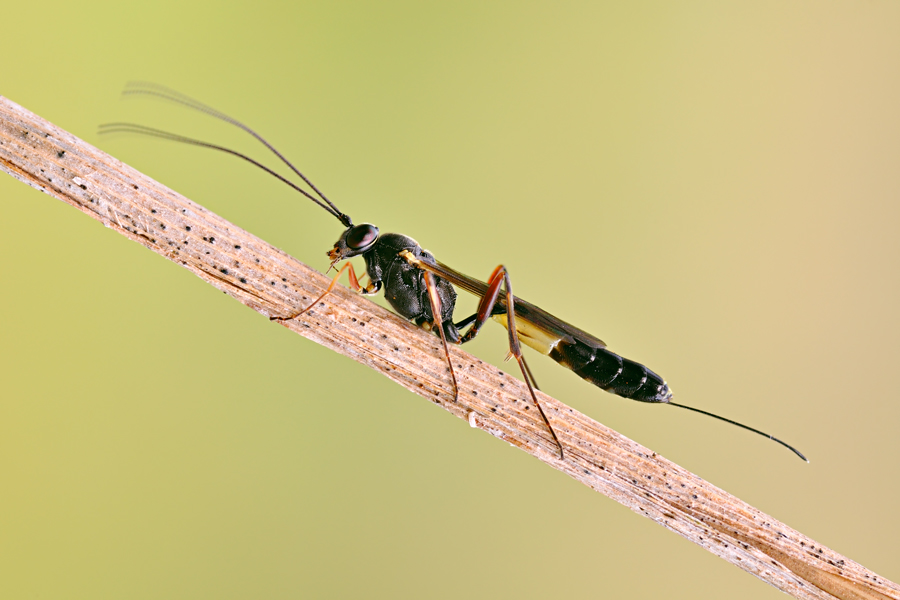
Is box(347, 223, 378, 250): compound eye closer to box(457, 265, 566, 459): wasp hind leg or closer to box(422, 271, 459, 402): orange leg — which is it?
box(422, 271, 459, 402): orange leg

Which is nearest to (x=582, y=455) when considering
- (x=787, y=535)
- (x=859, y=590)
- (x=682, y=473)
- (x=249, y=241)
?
(x=682, y=473)

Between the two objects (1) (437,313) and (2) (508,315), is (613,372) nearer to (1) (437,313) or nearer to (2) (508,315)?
(2) (508,315)

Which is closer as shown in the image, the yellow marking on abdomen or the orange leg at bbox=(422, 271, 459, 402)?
the orange leg at bbox=(422, 271, 459, 402)

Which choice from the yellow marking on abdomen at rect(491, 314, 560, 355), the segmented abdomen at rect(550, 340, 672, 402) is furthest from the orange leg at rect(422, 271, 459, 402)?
the segmented abdomen at rect(550, 340, 672, 402)

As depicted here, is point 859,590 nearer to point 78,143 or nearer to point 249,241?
point 249,241

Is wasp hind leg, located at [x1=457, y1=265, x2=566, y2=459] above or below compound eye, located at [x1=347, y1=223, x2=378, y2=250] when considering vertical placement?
below

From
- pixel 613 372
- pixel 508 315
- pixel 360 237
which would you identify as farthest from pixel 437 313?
pixel 613 372

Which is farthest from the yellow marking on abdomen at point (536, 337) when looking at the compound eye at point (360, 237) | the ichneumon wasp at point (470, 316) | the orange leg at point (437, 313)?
the compound eye at point (360, 237)
